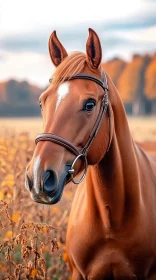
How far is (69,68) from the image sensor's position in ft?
9.30

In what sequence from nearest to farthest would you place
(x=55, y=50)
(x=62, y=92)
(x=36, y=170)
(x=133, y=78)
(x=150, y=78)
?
(x=36, y=170), (x=62, y=92), (x=55, y=50), (x=150, y=78), (x=133, y=78)

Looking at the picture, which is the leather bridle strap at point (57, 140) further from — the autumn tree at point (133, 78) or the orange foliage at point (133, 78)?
the orange foliage at point (133, 78)

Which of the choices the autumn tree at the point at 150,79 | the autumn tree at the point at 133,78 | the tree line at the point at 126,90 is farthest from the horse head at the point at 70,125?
the autumn tree at the point at 133,78

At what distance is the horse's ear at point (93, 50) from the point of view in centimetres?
285

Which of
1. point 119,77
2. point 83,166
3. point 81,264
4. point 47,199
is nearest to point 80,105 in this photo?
point 83,166

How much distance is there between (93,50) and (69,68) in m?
0.21

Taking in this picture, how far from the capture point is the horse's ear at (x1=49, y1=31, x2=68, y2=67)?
311cm

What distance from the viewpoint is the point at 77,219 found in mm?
3486

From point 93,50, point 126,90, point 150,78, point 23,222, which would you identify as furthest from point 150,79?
point 93,50

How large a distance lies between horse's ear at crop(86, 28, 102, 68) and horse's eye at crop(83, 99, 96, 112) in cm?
29

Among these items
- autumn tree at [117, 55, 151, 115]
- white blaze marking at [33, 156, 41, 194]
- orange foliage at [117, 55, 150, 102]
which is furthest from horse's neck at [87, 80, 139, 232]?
orange foliage at [117, 55, 150, 102]

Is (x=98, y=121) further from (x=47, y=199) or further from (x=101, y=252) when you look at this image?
(x=101, y=252)

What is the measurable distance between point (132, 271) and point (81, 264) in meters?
0.37

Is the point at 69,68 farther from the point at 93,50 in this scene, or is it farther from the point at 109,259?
the point at 109,259
